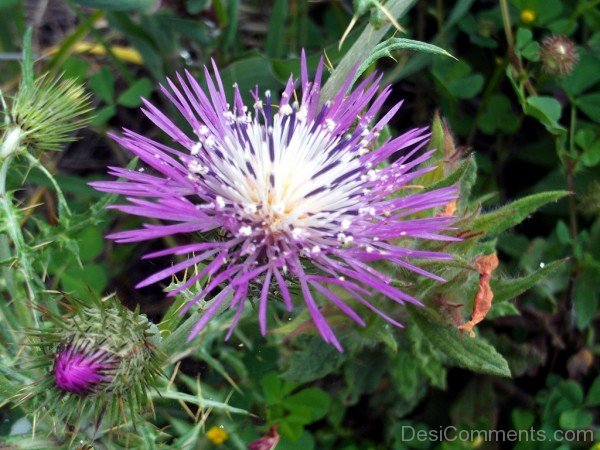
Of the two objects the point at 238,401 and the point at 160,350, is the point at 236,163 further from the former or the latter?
the point at 238,401

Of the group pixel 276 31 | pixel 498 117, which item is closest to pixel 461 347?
pixel 498 117

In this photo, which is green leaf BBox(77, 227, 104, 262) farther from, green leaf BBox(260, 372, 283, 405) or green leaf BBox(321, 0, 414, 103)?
green leaf BBox(321, 0, 414, 103)

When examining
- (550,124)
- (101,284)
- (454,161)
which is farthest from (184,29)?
(550,124)

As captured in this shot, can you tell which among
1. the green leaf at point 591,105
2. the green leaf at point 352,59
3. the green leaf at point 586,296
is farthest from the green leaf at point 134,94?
the green leaf at point 586,296

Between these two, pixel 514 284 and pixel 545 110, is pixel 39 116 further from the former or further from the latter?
pixel 545 110

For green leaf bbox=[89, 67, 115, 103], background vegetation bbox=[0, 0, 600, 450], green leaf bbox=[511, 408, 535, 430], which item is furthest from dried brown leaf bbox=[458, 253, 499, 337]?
green leaf bbox=[89, 67, 115, 103]

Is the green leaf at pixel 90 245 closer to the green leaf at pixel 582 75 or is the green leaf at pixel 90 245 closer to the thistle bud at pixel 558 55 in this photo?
the thistle bud at pixel 558 55
